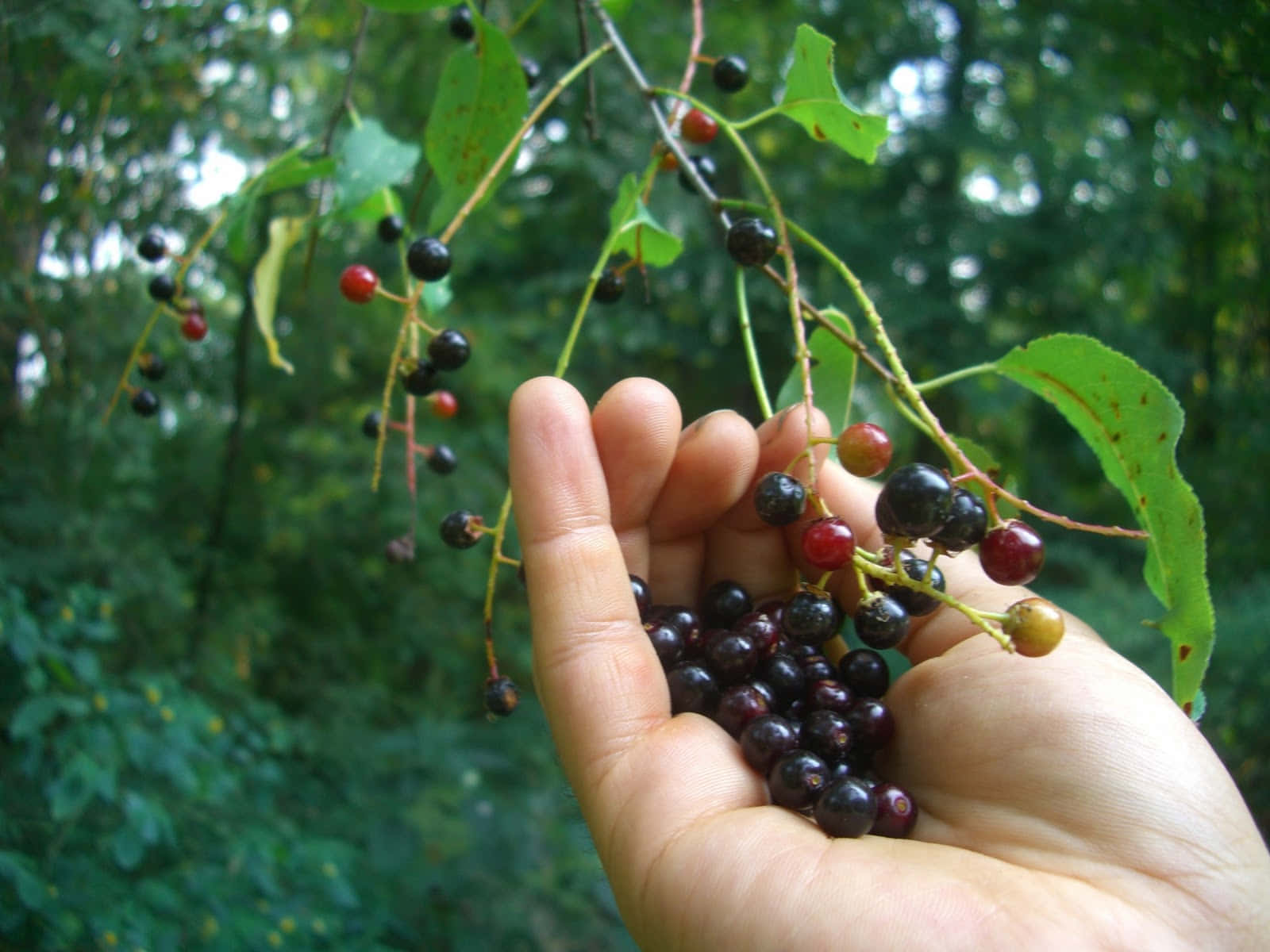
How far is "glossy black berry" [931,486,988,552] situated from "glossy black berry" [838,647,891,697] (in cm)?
32

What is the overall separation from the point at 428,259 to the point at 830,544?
69 cm

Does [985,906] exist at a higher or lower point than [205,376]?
lower

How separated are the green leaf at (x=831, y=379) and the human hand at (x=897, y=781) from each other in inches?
2.8

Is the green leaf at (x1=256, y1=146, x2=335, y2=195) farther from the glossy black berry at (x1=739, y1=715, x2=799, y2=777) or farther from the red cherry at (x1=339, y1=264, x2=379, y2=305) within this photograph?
the glossy black berry at (x1=739, y1=715, x2=799, y2=777)

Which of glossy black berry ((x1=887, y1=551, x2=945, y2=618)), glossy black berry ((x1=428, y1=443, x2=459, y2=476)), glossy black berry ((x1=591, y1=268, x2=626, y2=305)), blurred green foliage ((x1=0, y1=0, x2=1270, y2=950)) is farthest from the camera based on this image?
blurred green foliage ((x1=0, y1=0, x2=1270, y2=950))

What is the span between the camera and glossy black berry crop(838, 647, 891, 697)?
1248mm

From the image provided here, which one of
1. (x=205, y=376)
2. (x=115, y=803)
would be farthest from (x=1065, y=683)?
(x=205, y=376)

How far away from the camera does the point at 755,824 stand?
105cm

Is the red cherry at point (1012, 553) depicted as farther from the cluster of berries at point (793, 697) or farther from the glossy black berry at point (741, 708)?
the glossy black berry at point (741, 708)

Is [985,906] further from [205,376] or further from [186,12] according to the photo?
[205,376]

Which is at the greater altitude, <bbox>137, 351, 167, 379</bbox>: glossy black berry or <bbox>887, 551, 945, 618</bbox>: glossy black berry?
<bbox>137, 351, 167, 379</bbox>: glossy black berry

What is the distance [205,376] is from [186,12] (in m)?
1.47

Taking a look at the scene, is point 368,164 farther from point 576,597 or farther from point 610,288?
point 576,597

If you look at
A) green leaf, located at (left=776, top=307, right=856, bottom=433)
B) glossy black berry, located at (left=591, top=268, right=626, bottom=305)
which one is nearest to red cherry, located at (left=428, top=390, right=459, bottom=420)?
glossy black berry, located at (left=591, top=268, right=626, bottom=305)
